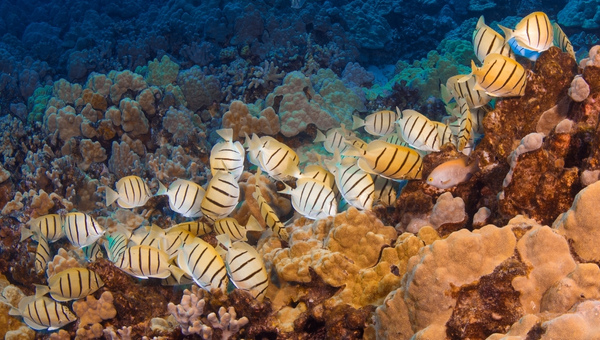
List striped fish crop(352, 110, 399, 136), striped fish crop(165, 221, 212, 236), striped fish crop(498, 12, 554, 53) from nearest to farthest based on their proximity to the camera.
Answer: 1. striped fish crop(498, 12, 554, 53)
2. striped fish crop(165, 221, 212, 236)
3. striped fish crop(352, 110, 399, 136)

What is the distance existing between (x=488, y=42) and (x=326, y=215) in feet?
7.10

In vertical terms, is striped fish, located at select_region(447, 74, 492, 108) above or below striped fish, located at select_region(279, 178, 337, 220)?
above

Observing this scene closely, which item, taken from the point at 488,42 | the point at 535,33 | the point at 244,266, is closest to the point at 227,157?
the point at 244,266

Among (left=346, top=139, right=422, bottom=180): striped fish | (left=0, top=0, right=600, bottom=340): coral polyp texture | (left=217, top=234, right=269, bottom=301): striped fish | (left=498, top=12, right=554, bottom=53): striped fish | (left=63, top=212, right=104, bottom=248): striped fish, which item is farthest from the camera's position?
(left=63, top=212, right=104, bottom=248): striped fish

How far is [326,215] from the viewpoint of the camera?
3.09 m

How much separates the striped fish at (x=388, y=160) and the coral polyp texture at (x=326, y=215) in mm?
15

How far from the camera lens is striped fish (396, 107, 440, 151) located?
3.11 m

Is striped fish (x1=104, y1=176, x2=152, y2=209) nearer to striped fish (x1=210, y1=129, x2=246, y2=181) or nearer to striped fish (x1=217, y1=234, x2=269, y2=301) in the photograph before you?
striped fish (x1=210, y1=129, x2=246, y2=181)

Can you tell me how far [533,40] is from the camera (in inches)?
116

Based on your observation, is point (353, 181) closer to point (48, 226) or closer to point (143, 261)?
point (143, 261)

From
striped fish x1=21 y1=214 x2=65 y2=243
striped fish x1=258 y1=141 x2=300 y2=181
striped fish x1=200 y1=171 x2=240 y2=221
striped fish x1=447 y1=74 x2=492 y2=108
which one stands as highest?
striped fish x1=447 y1=74 x2=492 y2=108

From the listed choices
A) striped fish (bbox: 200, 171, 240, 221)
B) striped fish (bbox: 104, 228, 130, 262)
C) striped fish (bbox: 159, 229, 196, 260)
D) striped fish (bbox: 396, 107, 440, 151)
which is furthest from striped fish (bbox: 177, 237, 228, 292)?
striped fish (bbox: 396, 107, 440, 151)

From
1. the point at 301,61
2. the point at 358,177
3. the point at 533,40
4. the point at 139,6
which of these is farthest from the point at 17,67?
the point at 533,40

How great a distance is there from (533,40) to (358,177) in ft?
5.72
